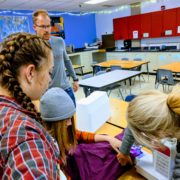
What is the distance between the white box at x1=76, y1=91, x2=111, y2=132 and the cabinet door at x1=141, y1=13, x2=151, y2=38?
18.5 ft

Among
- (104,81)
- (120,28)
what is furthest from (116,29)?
(104,81)

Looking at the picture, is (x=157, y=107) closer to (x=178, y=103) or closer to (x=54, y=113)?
(x=178, y=103)

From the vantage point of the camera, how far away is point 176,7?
6.06 meters

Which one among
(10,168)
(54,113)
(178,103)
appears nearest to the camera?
(10,168)

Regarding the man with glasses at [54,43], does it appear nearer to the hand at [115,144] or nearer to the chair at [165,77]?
the hand at [115,144]

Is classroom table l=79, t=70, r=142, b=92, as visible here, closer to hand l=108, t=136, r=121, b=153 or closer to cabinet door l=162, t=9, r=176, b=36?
hand l=108, t=136, r=121, b=153

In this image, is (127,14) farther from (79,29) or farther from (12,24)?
(12,24)

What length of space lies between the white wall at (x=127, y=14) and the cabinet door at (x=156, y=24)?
357mm

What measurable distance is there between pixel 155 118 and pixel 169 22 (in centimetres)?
614

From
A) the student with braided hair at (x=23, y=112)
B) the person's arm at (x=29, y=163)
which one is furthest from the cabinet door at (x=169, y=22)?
the person's arm at (x=29, y=163)

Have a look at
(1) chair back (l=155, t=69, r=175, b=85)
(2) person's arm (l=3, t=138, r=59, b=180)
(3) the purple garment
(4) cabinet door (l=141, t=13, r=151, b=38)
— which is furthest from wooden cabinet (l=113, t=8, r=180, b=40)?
(2) person's arm (l=3, t=138, r=59, b=180)

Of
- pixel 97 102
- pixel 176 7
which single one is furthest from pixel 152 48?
pixel 97 102

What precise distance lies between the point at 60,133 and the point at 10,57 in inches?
24.5

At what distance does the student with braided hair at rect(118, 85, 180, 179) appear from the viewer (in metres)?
0.75
